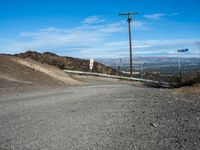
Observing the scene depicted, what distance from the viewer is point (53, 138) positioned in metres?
7.91

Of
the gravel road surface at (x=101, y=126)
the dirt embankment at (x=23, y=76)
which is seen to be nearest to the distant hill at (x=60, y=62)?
the dirt embankment at (x=23, y=76)

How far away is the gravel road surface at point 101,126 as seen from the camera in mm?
7288

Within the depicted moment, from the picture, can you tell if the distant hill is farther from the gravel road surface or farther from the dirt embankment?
the gravel road surface

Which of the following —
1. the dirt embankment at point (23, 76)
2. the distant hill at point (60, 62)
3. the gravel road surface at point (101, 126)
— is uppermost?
the distant hill at point (60, 62)

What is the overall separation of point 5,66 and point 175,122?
22.4 m

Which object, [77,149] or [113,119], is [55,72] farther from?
[77,149]

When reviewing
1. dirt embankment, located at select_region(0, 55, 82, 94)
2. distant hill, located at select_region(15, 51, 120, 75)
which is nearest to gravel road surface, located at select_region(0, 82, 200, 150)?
dirt embankment, located at select_region(0, 55, 82, 94)

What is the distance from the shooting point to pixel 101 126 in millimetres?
9102

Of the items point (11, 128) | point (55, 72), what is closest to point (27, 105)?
point (11, 128)

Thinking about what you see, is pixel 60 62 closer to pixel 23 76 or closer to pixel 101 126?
pixel 23 76

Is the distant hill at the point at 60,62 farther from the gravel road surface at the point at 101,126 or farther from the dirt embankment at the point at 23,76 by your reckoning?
the gravel road surface at the point at 101,126

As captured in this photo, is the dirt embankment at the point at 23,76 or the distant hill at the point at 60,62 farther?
the distant hill at the point at 60,62

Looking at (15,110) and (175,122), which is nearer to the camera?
(175,122)

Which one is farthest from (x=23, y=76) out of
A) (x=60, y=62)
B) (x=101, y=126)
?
(x=60, y=62)
